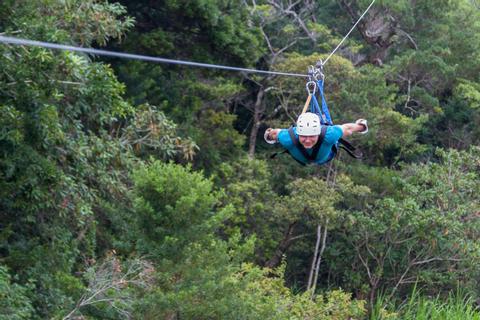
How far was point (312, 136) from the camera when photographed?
6.52m

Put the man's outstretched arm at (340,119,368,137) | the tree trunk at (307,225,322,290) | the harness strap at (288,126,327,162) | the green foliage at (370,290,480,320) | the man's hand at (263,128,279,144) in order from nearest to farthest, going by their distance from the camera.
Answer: the man's outstretched arm at (340,119,368,137) → the harness strap at (288,126,327,162) → the man's hand at (263,128,279,144) → the green foliage at (370,290,480,320) → the tree trunk at (307,225,322,290)

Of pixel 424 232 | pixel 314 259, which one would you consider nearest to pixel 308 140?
pixel 424 232

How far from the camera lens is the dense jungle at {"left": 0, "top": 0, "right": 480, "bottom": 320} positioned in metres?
9.45

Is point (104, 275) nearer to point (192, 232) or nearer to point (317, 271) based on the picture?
point (192, 232)

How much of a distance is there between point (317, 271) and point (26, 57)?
9.23 meters

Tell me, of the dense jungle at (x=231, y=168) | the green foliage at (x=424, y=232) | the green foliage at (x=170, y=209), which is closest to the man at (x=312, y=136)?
the dense jungle at (x=231, y=168)

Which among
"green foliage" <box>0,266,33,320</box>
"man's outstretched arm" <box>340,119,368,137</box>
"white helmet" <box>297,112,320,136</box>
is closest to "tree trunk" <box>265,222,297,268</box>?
"green foliage" <box>0,266,33,320</box>

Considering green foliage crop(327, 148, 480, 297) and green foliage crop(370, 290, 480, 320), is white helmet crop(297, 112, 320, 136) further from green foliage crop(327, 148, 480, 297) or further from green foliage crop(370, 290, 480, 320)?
green foliage crop(327, 148, 480, 297)

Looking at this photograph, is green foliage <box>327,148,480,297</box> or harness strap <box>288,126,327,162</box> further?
green foliage <box>327,148,480,297</box>

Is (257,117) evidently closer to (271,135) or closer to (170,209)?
(170,209)

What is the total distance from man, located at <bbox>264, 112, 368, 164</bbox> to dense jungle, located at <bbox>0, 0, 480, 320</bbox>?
2.98m

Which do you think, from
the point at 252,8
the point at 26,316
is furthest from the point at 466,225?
the point at 26,316

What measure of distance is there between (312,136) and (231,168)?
9350mm

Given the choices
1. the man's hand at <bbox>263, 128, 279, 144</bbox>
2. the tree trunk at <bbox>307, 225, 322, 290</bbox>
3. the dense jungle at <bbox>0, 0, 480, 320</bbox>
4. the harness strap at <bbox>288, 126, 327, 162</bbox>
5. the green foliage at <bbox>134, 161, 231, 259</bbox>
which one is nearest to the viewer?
the harness strap at <bbox>288, 126, 327, 162</bbox>
